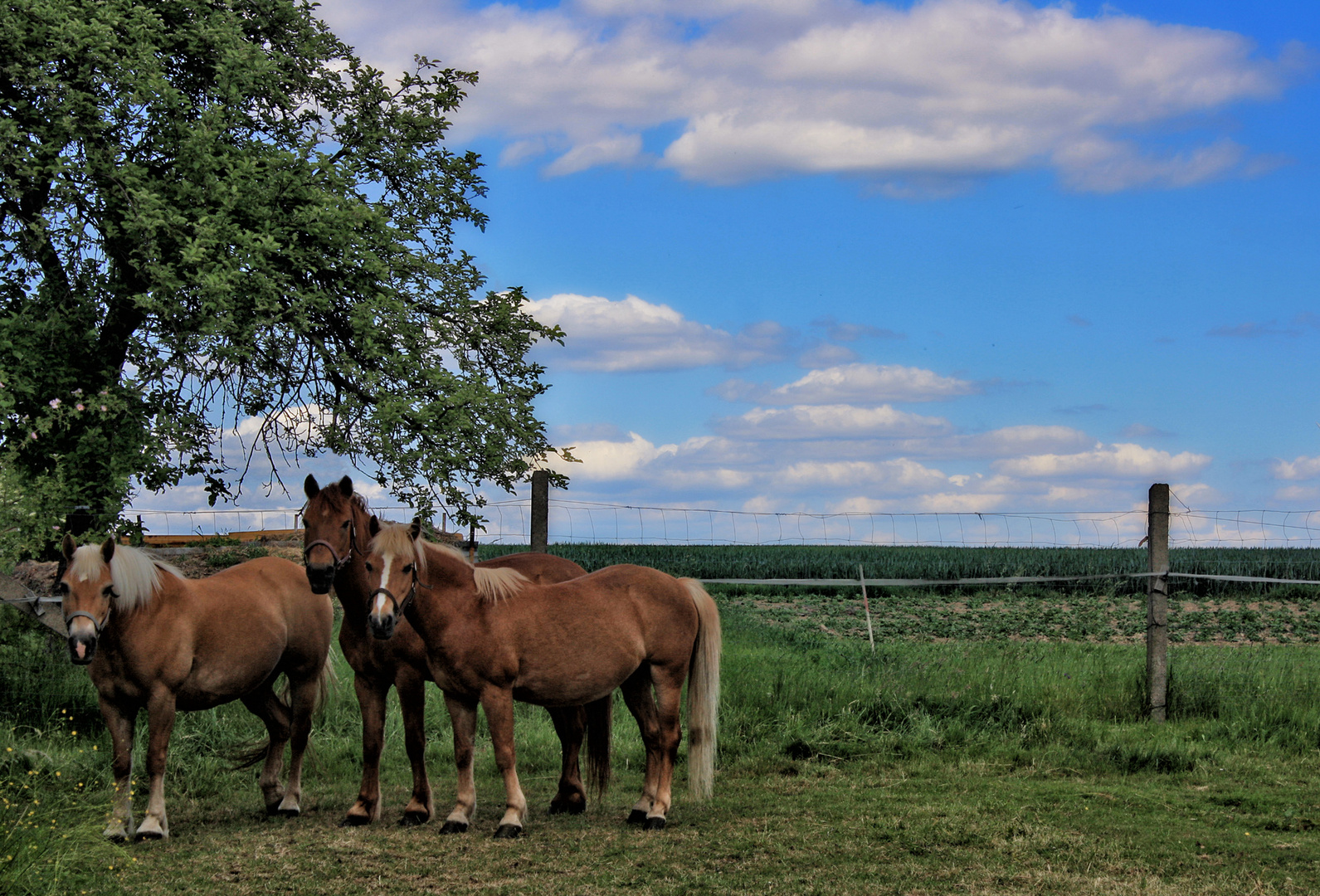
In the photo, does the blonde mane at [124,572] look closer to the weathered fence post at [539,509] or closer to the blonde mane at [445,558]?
the blonde mane at [445,558]

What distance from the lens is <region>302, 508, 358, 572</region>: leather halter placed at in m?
6.21

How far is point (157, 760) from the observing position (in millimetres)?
6469

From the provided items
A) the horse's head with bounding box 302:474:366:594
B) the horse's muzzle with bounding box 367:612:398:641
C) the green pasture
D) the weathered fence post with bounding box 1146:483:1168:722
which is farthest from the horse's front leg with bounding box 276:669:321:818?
the weathered fence post with bounding box 1146:483:1168:722

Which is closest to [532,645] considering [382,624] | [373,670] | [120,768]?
[382,624]

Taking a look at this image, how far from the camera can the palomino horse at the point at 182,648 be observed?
6.30 metres

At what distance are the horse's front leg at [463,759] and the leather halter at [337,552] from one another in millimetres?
987

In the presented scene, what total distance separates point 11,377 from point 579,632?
7.87 metres

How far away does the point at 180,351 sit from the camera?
12.1 meters

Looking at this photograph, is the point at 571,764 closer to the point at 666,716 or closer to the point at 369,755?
the point at 666,716

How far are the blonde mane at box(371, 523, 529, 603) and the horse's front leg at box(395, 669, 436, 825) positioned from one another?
71cm

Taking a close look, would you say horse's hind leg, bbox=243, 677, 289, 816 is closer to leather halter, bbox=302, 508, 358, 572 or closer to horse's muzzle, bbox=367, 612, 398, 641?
leather halter, bbox=302, 508, 358, 572

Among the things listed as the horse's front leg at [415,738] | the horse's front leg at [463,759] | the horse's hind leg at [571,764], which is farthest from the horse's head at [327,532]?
the horse's hind leg at [571,764]

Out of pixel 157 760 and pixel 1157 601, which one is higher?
pixel 1157 601

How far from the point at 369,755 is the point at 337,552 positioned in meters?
1.39
